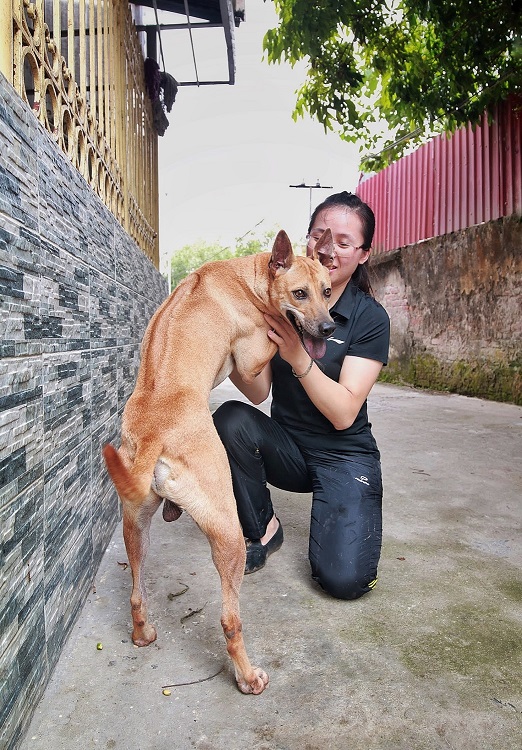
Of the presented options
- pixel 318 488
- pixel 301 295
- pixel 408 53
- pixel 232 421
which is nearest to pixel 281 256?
pixel 301 295

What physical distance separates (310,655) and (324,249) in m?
1.75

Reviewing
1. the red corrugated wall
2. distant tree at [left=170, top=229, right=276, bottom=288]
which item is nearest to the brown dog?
the red corrugated wall

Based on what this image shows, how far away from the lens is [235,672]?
1.84m

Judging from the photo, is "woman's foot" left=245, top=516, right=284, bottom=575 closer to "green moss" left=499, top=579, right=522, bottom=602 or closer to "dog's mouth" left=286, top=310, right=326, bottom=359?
"dog's mouth" left=286, top=310, right=326, bottom=359

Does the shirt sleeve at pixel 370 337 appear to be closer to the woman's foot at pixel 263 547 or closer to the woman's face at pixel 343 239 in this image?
the woman's face at pixel 343 239

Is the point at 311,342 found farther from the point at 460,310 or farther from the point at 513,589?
the point at 460,310

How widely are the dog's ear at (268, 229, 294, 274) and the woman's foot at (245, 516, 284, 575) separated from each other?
1287mm

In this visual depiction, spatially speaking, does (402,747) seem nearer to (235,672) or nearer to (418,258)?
(235,672)

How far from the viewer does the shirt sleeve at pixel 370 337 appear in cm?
286

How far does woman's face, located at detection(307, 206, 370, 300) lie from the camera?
9.59 feet

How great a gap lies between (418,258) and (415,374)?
2182mm

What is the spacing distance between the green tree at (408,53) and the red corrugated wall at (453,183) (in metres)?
1.05

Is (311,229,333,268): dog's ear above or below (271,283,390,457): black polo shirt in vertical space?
above

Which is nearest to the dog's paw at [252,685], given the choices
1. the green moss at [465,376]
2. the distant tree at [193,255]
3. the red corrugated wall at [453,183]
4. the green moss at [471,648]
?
the green moss at [471,648]
